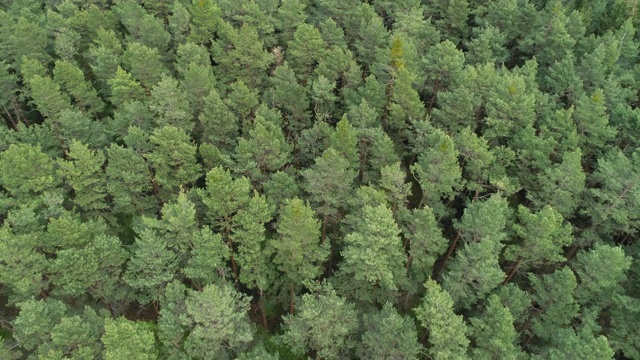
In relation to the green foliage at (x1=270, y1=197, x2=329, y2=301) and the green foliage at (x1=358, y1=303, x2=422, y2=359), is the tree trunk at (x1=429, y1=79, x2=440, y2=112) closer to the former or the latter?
the green foliage at (x1=270, y1=197, x2=329, y2=301)

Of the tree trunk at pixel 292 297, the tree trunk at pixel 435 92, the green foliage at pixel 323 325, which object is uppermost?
the tree trunk at pixel 435 92

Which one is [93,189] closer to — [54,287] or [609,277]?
[54,287]

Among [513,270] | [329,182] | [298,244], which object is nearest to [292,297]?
[298,244]

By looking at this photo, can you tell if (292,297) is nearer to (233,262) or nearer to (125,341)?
(233,262)

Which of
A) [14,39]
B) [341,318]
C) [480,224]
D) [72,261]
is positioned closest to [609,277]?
[480,224]

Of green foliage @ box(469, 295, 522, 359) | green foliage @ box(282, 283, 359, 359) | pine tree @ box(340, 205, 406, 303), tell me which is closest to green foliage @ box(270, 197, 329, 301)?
green foliage @ box(282, 283, 359, 359)

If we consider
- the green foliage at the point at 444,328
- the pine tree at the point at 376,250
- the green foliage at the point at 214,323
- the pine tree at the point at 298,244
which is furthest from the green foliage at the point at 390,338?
the green foliage at the point at 214,323

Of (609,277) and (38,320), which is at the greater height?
(609,277)

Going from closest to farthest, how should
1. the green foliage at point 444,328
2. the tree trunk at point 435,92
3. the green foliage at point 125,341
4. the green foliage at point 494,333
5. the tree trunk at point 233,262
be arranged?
the green foliage at point 125,341
the green foliage at point 444,328
the green foliage at point 494,333
the tree trunk at point 233,262
the tree trunk at point 435,92

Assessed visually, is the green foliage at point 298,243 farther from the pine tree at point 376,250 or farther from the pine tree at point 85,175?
the pine tree at point 85,175
